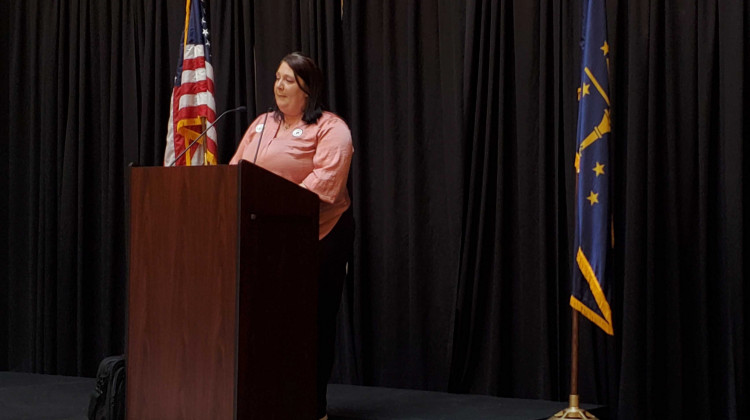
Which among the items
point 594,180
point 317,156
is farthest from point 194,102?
point 594,180

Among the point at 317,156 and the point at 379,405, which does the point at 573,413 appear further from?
the point at 317,156

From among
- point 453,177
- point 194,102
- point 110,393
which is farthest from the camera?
point 194,102

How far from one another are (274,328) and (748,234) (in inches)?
86.7

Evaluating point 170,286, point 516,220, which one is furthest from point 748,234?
point 170,286

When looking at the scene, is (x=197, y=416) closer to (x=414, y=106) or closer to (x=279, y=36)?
(x=414, y=106)

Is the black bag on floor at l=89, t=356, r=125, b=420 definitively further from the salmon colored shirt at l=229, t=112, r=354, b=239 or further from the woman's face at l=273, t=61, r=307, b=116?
the woman's face at l=273, t=61, r=307, b=116

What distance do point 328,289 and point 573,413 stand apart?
3.54 feet

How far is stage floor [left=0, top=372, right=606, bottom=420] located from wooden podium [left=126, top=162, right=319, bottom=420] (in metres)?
1.19

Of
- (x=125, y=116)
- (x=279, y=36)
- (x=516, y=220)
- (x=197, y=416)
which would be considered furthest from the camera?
(x=125, y=116)

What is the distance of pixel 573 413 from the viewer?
12.4 ft

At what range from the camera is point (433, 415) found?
12.8 ft

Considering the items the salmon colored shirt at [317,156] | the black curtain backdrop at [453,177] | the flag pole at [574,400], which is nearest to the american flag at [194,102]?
the black curtain backdrop at [453,177]

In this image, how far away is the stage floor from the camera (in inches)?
155

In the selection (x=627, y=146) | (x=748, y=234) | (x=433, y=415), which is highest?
(x=627, y=146)
